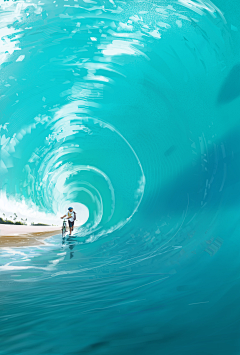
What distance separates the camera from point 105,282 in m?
3.99

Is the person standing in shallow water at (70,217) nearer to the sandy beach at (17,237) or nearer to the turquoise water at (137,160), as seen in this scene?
the sandy beach at (17,237)

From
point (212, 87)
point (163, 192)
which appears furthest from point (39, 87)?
point (212, 87)

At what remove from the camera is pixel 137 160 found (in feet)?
32.6

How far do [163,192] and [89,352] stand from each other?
19.4ft

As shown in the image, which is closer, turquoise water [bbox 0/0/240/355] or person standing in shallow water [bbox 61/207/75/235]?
turquoise water [bbox 0/0/240/355]

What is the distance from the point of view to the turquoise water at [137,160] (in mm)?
2523

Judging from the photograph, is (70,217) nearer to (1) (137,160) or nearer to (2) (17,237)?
(2) (17,237)

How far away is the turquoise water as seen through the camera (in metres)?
2.52

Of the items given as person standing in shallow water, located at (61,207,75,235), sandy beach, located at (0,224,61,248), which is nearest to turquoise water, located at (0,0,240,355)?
sandy beach, located at (0,224,61,248)

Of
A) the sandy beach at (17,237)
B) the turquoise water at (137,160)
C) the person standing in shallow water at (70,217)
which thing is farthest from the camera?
the person standing in shallow water at (70,217)

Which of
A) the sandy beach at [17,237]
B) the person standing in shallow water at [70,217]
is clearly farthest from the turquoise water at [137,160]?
the person standing in shallow water at [70,217]

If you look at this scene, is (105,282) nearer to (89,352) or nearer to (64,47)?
(89,352)

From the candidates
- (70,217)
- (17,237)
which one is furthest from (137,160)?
(17,237)

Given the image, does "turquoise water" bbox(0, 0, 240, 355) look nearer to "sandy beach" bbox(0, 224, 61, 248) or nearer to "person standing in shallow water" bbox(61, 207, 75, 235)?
"sandy beach" bbox(0, 224, 61, 248)
